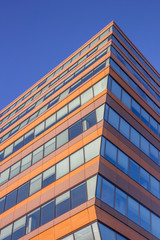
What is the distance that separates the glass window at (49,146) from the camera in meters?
36.4

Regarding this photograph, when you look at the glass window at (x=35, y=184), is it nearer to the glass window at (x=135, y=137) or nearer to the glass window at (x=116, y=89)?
the glass window at (x=135, y=137)

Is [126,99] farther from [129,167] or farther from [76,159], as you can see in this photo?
[76,159]

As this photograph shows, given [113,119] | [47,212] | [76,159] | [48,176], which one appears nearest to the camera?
[47,212]

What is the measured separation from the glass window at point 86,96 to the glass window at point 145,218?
11.7 meters

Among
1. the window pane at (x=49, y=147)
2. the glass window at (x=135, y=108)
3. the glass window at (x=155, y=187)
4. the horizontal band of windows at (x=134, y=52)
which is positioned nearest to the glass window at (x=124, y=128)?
the glass window at (x=135, y=108)

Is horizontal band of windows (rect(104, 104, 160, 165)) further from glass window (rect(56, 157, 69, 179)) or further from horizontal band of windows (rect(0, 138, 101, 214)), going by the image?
glass window (rect(56, 157, 69, 179))

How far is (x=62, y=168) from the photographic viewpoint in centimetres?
3294

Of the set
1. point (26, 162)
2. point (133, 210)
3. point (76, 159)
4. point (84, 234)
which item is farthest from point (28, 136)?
point (84, 234)

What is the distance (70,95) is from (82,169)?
1144 centimetres

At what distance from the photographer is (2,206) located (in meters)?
37.5

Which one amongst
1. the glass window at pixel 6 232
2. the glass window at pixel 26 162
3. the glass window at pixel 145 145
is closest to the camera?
the glass window at pixel 6 232

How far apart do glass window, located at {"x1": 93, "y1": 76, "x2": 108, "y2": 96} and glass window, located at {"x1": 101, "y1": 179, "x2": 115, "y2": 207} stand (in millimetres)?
10094

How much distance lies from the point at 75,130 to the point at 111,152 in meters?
5.04

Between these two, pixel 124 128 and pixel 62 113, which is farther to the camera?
pixel 62 113
